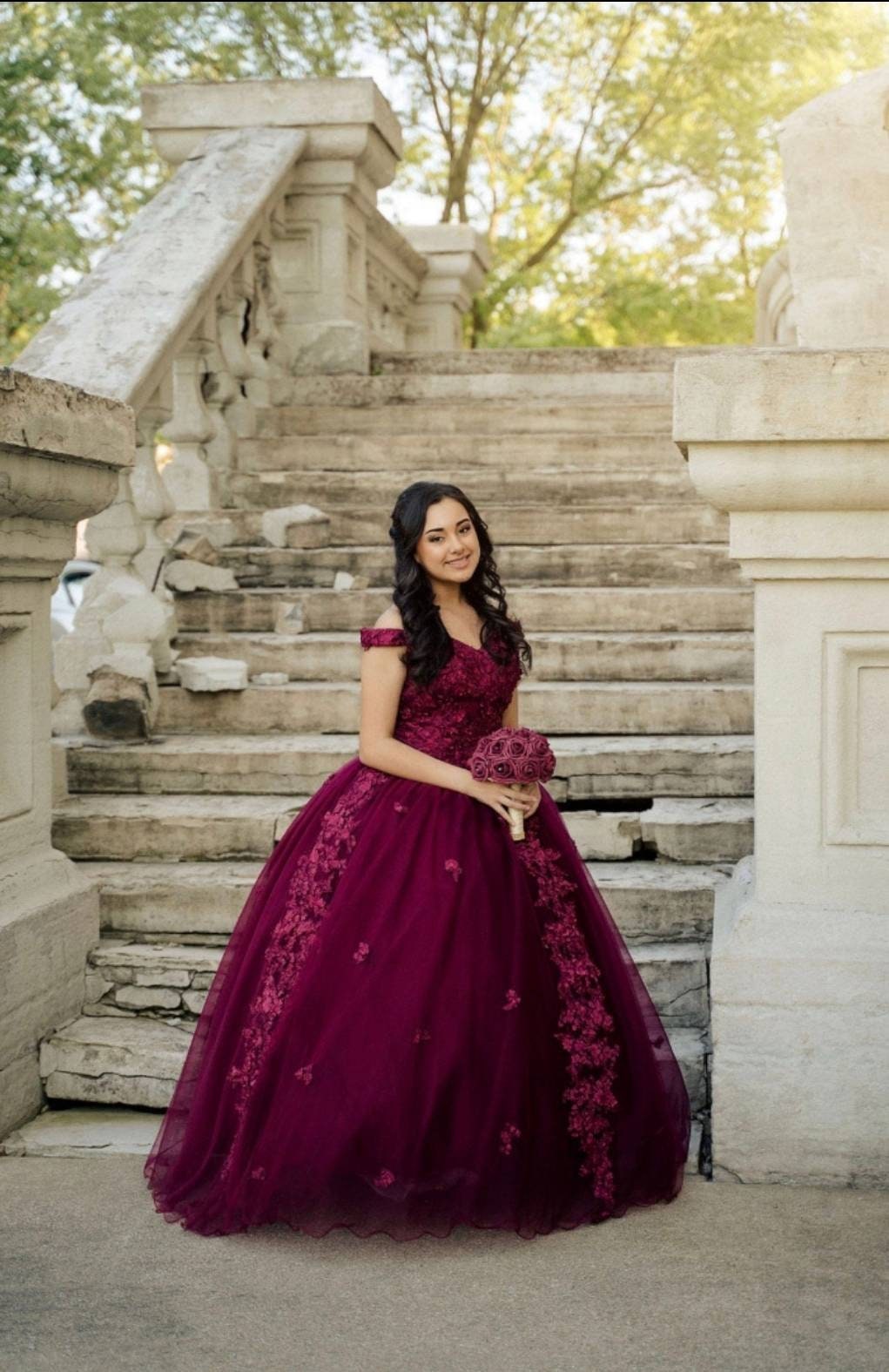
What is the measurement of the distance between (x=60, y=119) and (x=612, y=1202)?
12521 millimetres

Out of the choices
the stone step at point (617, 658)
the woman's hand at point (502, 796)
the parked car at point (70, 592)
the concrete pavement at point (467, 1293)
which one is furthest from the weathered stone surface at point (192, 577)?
the parked car at point (70, 592)

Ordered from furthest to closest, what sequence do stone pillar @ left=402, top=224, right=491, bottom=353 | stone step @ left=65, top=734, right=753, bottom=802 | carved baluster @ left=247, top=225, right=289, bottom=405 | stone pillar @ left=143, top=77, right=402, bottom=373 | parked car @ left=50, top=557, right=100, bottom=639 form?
parked car @ left=50, top=557, right=100, bottom=639
stone pillar @ left=402, top=224, right=491, bottom=353
stone pillar @ left=143, top=77, right=402, bottom=373
carved baluster @ left=247, top=225, right=289, bottom=405
stone step @ left=65, top=734, right=753, bottom=802

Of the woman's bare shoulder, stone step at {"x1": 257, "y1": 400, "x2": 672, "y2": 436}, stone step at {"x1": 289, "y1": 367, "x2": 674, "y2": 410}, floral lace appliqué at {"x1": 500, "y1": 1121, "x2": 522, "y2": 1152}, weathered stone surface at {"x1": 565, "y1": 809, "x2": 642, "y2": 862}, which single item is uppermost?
stone step at {"x1": 289, "y1": 367, "x2": 674, "y2": 410}

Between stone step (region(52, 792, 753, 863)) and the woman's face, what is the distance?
117cm

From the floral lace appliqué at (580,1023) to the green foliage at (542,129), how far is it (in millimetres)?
11611

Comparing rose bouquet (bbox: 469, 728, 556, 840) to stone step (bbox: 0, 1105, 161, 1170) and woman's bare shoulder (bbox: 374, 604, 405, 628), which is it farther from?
stone step (bbox: 0, 1105, 161, 1170)

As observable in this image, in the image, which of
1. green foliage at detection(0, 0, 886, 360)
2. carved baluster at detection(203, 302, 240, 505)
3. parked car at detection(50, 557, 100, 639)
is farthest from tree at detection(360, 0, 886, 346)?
carved baluster at detection(203, 302, 240, 505)

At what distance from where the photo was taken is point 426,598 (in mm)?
3434

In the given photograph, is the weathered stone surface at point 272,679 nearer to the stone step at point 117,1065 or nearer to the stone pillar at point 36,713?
the stone pillar at point 36,713

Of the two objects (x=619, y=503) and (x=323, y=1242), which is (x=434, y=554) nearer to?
(x=323, y=1242)

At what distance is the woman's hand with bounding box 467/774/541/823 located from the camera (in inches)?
129

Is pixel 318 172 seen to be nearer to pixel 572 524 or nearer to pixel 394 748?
pixel 572 524

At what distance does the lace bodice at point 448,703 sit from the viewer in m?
3.41

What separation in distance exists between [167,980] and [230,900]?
0.28 m
